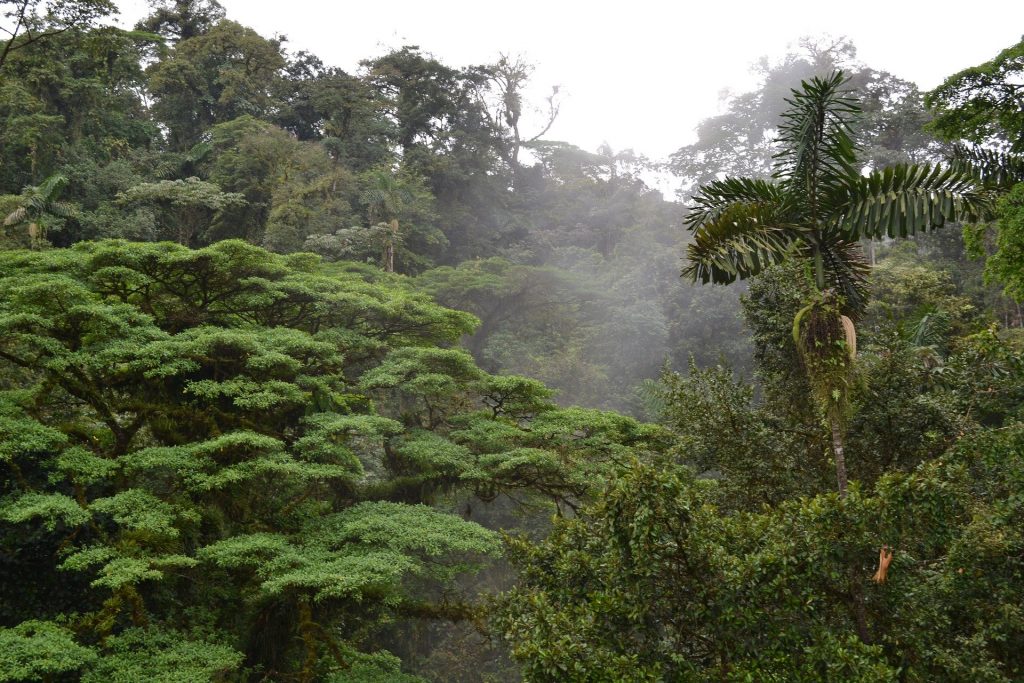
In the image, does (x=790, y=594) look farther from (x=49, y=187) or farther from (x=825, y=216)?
(x=49, y=187)

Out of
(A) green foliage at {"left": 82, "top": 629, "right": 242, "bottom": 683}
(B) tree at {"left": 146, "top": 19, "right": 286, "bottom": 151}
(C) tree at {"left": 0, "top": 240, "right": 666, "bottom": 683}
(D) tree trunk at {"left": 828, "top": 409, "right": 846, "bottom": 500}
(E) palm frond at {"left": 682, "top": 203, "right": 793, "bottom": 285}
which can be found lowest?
(A) green foliage at {"left": 82, "top": 629, "right": 242, "bottom": 683}

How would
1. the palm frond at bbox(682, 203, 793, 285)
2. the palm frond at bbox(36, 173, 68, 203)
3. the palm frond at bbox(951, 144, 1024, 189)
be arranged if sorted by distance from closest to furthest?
the palm frond at bbox(682, 203, 793, 285) → the palm frond at bbox(951, 144, 1024, 189) → the palm frond at bbox(36, 173, 68, 203)

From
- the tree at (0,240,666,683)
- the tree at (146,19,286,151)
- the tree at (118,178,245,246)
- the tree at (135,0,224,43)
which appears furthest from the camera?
the tree at (135,0,224,43)

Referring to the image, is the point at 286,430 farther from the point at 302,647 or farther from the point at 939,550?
the point at 939,550

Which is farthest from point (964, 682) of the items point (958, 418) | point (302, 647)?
point (302, 647)

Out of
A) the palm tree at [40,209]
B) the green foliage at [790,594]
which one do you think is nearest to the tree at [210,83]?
the palm tree at [40,209]

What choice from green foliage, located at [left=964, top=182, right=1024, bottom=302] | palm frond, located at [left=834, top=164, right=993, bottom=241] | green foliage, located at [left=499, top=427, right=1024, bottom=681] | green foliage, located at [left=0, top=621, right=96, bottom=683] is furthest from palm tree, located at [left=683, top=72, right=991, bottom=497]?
green foliage, located at [left=0, top=621, right=96, bottom=683]

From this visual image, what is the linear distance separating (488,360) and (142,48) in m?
17.4

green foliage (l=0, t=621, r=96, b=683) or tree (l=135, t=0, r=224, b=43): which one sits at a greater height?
tree (l=135, t=0, r=224, b=43)

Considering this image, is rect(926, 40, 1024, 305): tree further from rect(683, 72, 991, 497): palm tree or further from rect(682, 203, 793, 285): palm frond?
rect(682, 203, 793, 285): palm frond

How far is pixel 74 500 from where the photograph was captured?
791 centimetres

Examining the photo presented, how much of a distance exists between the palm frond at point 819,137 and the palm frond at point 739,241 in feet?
1.21

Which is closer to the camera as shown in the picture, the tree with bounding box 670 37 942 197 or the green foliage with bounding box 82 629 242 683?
the green foliage with bounding box 82 629 242 683

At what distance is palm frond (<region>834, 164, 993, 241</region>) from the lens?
17.7 feet
